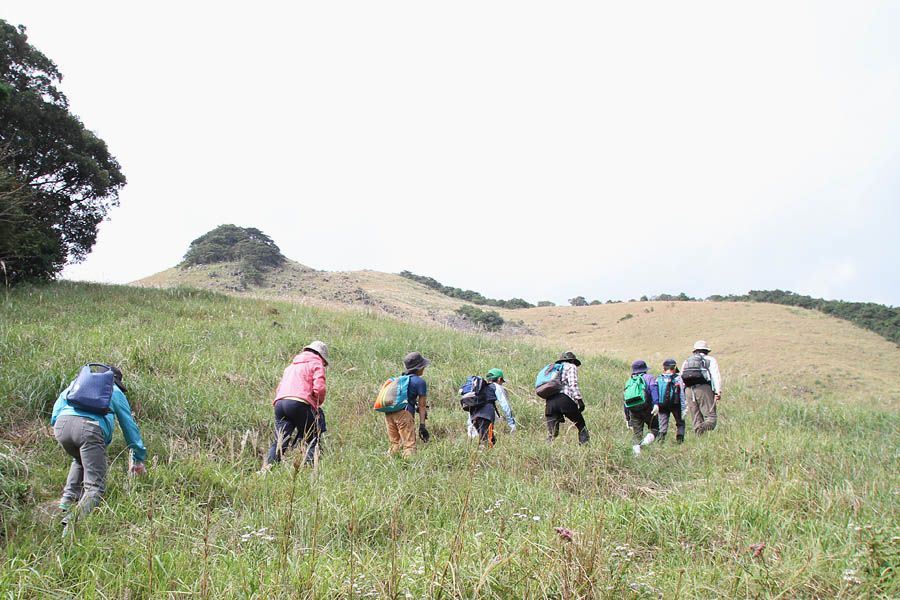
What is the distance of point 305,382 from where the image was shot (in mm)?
5512

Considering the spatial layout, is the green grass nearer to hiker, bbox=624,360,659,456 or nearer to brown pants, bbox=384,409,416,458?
brown pants, bbox=384,409,416,458

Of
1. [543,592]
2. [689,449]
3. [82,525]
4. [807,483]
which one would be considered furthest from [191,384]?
[807,483]

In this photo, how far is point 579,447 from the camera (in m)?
6.04

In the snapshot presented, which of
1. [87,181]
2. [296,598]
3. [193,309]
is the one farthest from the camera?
[87,181]

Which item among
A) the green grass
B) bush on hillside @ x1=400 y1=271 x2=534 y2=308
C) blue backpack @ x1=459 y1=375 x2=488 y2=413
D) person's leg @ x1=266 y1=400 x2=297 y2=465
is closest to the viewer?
the green grass

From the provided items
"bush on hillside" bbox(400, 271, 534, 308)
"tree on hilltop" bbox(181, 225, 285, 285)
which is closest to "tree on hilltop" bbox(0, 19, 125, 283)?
"tree on hilltop" bbox(181, 225, 285, 285)

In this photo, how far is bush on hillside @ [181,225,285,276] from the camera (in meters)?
41.3

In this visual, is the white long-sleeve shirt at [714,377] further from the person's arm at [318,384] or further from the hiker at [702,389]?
the person's arm at [318,384]

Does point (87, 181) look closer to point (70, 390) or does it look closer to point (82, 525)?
point (70, 390)

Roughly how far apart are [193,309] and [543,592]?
530 inches

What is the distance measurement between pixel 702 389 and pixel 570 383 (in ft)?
9.30

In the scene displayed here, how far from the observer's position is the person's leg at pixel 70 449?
3.89 meters

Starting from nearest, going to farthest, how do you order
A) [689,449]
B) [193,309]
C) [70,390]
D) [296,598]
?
1. [296,598]
2. [70,390]
3. [689,449]
4. [193,309]

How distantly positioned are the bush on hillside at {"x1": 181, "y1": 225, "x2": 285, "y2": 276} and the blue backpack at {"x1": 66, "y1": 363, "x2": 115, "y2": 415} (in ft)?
119
